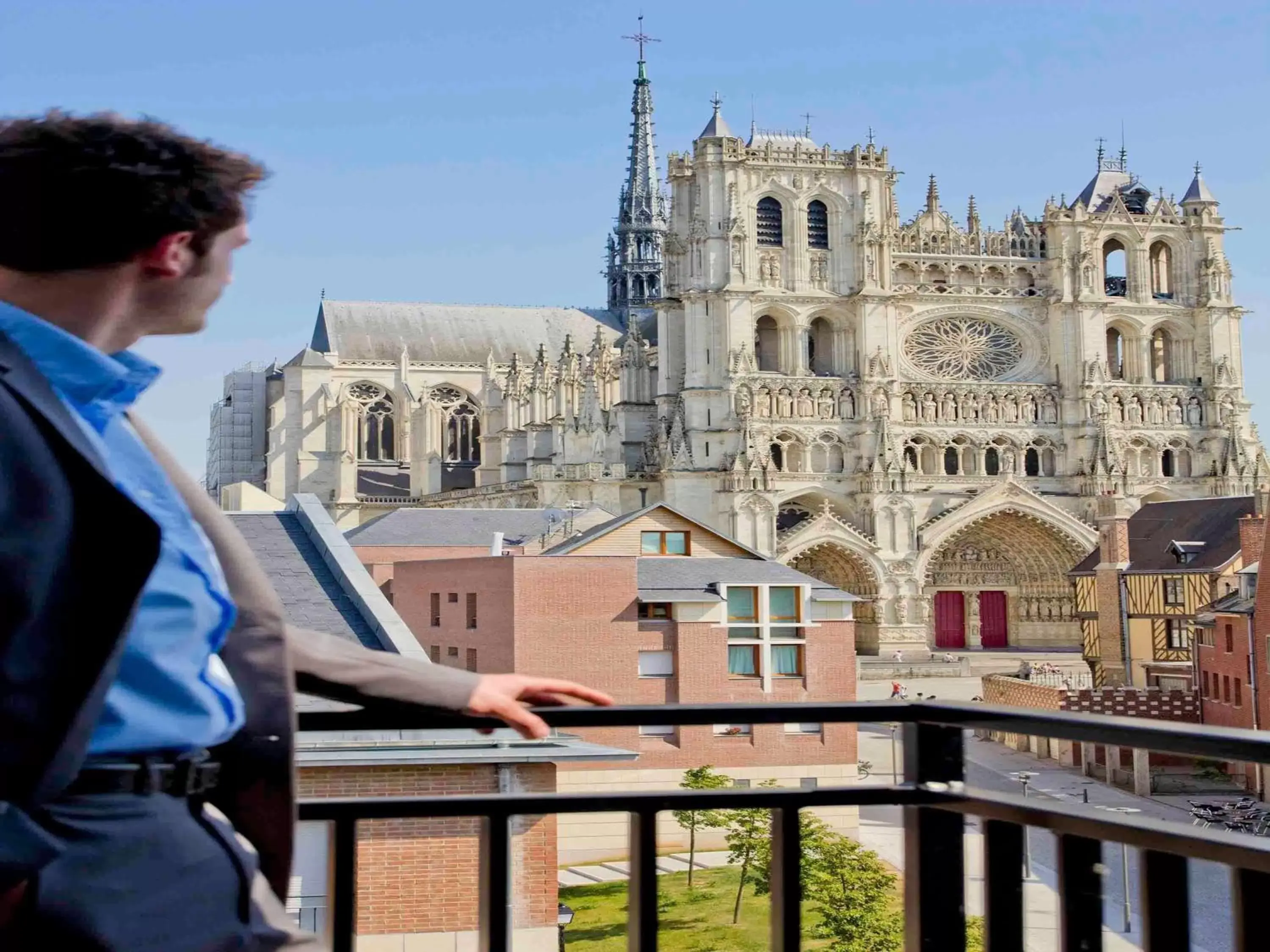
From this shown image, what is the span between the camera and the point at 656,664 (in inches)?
964

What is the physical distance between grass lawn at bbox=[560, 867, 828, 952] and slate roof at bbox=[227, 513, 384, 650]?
3.98m

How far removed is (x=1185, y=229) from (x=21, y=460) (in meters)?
57.6

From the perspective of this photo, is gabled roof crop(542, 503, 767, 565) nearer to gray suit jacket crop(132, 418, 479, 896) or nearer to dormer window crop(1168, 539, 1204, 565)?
dormer window crop(1168, 539, 1204, 565)

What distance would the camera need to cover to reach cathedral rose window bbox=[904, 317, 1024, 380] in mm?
52188

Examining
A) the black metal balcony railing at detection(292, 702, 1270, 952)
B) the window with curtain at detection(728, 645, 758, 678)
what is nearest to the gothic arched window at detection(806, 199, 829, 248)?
the window with curtain at detection(728, 645, 758, 678)

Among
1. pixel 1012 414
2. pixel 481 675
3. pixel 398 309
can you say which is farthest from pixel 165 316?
pixel 398 309

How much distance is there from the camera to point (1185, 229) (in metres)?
54.6

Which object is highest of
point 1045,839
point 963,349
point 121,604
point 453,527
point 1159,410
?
point 963,349

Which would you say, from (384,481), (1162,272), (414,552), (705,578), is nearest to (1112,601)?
(705,578)

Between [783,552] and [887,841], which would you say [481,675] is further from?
[783,552]

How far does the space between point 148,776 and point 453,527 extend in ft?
111

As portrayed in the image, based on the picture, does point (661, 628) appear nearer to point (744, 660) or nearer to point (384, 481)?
point (744, 660)

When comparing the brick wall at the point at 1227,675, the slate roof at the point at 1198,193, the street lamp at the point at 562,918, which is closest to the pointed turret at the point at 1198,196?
the slate roof at the point at 1198,193

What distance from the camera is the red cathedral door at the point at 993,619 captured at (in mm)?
51531
